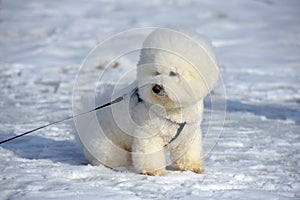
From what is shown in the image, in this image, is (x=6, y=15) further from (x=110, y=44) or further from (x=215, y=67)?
(x=215, y=67)

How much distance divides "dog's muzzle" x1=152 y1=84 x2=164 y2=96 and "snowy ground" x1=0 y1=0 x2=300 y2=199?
2.01ft

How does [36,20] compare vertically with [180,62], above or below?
above

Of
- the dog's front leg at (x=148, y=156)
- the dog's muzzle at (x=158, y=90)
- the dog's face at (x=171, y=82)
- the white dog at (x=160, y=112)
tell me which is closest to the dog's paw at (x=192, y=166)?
the white dog at (x=160, y=112)

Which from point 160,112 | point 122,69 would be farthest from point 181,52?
point 122,69

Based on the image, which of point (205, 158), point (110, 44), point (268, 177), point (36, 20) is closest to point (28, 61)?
point (110, 44)

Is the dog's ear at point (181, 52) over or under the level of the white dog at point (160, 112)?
over

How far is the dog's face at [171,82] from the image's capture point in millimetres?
3898

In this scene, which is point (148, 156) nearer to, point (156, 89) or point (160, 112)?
point (160, 112)

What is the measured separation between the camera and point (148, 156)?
4.23 meters

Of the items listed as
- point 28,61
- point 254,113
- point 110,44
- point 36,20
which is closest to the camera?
point 254,113

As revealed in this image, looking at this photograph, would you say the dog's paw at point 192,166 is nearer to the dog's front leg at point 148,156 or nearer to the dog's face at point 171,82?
the dog's front leg at point 148,156

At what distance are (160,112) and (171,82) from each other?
313 mm

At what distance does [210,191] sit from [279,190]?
49 centimetres

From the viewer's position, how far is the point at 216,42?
12.1 m
